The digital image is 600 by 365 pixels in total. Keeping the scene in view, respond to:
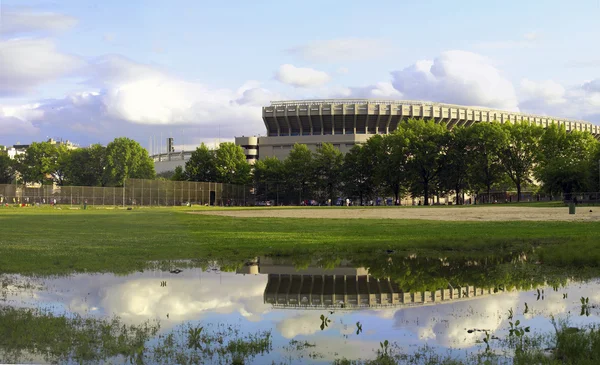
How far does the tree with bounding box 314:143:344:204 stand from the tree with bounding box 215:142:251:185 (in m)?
16.3

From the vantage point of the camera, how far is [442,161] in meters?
100

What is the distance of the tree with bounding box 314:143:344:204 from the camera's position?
115438 millimetres

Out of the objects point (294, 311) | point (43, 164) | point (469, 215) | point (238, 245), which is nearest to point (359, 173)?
point (469, 215)

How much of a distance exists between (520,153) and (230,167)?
185 feet

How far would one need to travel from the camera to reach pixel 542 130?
100000mm

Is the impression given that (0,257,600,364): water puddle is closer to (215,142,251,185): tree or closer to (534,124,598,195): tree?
(534,124,598,195): tree

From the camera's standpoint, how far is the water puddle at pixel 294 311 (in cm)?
824

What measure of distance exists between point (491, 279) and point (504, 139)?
86241 mm

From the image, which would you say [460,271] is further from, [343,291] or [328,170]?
[328,170]

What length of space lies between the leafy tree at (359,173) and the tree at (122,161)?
149 ft

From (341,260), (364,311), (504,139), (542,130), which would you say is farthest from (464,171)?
(364,311)

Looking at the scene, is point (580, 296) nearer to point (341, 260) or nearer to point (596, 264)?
point (596, 264)

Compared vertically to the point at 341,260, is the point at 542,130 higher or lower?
higher

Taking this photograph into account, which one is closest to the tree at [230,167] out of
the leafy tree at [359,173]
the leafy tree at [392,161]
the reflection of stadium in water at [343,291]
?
the leafy tree at [359,173]
